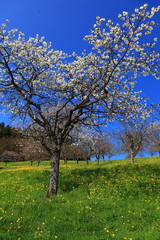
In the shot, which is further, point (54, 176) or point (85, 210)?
point (54, 176)

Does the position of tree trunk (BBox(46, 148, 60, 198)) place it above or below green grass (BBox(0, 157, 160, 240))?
above

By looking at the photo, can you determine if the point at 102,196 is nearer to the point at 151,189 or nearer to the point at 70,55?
the point at 151,189

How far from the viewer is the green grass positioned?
23.0 feet

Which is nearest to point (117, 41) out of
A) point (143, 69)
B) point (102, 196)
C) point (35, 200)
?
point (143, 69)

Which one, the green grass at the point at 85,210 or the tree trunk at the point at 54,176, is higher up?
the tree trunk at the point at 54,176

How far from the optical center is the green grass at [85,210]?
702 centimetres

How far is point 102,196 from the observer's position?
36.4 feet

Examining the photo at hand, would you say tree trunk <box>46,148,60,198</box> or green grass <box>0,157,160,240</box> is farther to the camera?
tree trunk <box>46,148,60,198</box>

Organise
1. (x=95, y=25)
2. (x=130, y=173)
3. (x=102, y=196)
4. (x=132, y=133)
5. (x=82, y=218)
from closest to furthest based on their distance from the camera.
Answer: (x=82, y=218) → (x=95, y=25) → (x=102, y=196) → (x=130, y=173) → (x=132, y=133)

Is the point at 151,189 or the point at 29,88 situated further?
the point at 29,88

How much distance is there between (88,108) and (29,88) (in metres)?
4.41

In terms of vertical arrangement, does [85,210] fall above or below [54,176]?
below

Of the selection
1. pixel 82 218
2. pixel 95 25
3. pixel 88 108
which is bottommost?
pixel 82 218

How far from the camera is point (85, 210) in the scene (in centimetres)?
922
